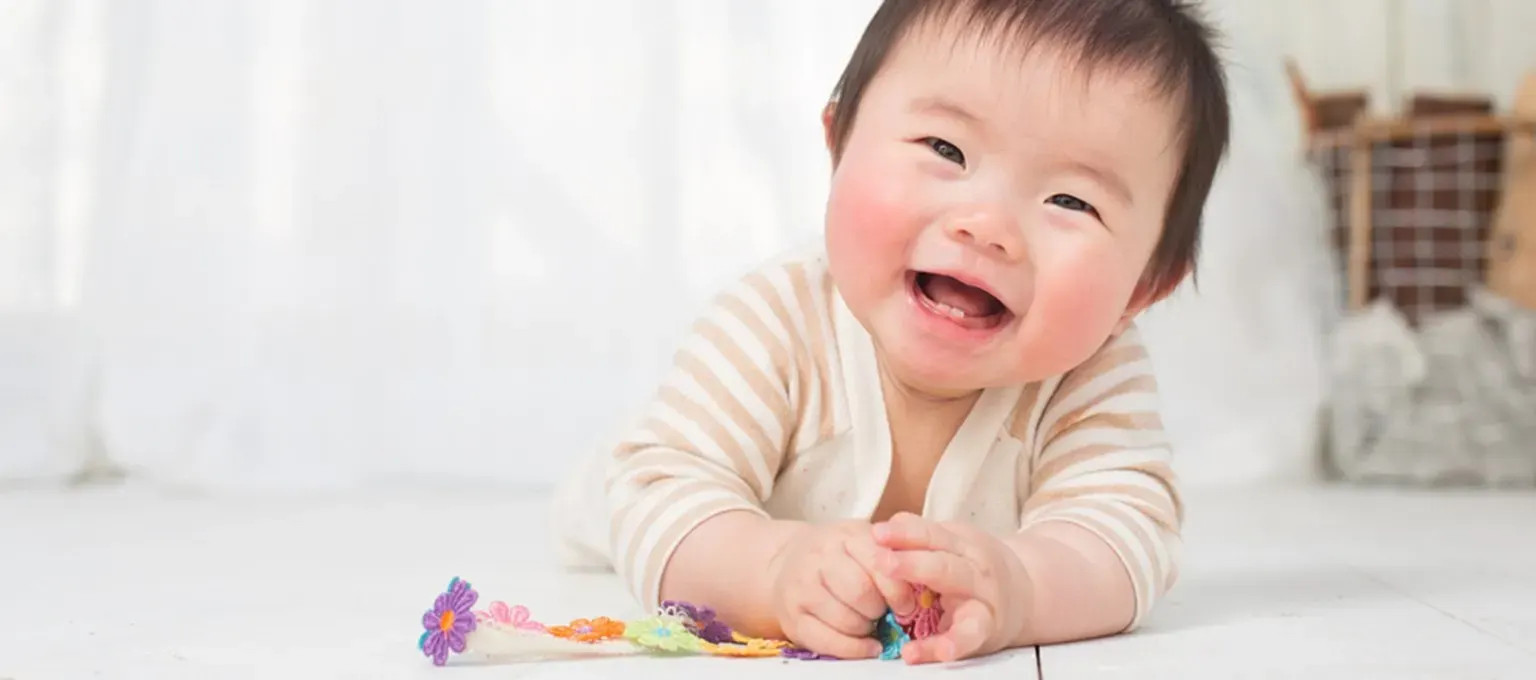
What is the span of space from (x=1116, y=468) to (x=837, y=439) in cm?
18

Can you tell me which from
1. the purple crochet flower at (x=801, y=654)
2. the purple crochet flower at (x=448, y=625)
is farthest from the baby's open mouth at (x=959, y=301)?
the purple crochet flower at (x=448, y=625)

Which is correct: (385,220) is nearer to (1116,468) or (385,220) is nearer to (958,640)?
(1116,468)

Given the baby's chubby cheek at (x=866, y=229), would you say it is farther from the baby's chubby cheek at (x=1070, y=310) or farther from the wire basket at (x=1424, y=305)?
the wire basket at (x=1424, y=305)

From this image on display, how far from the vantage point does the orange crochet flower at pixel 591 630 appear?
832mm

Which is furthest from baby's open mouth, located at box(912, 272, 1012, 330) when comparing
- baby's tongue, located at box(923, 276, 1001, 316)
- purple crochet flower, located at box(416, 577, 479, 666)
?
purple crochet flower, located at box(416, 577, 479, 666)

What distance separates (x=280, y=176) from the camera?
2033mm

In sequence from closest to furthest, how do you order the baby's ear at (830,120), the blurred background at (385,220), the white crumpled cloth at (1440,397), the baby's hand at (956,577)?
the baby's hand at (956,577) < the baby's ear at (830,120) < the blurred background at (385,220) < the white crumpled cloth at (1440,397)

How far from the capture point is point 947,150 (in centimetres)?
89

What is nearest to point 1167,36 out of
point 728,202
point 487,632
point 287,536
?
point 487,632

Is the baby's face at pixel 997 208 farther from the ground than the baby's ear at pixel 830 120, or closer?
closer

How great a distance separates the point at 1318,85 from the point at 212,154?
63.5 inches

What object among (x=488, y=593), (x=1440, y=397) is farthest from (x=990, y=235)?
(x=1440, y=397)

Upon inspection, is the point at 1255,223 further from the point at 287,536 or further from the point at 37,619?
the point at 37,619

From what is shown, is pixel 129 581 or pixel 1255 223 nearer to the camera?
pixel 129 581
